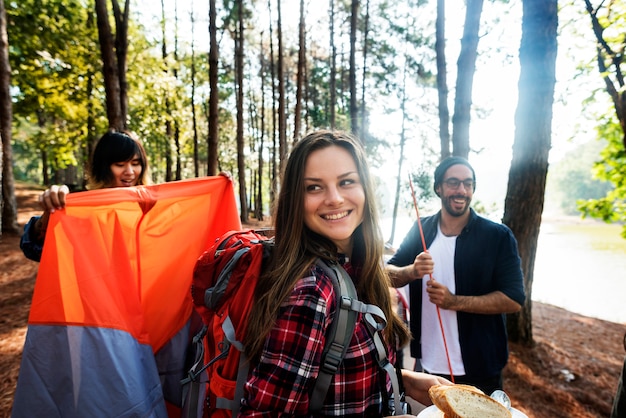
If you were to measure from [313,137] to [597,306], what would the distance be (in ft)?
53.3

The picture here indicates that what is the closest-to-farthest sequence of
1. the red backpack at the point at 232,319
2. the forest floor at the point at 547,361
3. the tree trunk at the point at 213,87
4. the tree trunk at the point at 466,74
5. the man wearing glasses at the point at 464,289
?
the red backpack at the point at 232,319
the man wearing glasses at the point at 464,289
the forest floor at the point at 547,361
the tree trunk at the point at 466,74
the tree trunk at the point at 213,87

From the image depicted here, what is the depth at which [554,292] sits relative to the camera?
1506 cm

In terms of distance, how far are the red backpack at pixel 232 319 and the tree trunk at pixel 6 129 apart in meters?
8.11

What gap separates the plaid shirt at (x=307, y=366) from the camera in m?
1.14

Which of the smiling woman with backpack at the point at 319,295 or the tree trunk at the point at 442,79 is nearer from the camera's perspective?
the smiling woman with backpack at the point at 319,295

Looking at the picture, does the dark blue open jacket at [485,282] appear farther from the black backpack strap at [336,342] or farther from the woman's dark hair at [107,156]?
the woman's dark hair at [107,156]

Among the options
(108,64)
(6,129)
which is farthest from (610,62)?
(6,129)

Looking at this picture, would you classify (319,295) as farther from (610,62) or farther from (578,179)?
(578,179)

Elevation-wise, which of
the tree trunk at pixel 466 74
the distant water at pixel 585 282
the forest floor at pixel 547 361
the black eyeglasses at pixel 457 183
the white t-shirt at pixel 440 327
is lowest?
the distant water at pixel 585 282

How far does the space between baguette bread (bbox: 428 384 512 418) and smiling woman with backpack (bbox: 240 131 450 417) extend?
0.66 ft

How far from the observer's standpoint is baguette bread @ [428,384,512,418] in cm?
121

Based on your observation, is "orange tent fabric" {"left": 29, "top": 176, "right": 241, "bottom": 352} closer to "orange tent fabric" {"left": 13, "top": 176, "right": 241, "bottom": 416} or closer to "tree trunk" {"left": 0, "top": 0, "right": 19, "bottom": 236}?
"orange tent fabric" {"left": 13, "top": 176, "right": 241, "bottom": 416}

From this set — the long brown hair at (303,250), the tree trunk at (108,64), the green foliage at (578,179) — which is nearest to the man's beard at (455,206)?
the long brown hair at (303,250)

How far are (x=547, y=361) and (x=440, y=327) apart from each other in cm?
435
